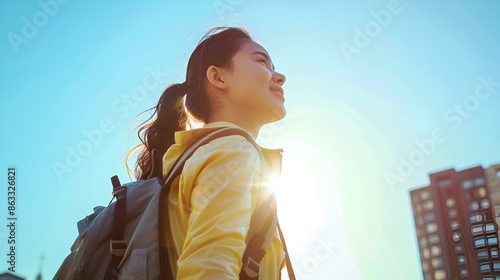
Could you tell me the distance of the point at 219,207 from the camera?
3.81ft

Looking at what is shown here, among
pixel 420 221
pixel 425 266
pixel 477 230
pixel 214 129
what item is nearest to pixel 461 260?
pixel 477 230

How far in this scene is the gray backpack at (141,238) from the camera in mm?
1211

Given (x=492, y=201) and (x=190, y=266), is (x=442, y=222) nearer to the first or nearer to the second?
(x=492, y=201)

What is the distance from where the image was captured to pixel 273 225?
4.31 ft

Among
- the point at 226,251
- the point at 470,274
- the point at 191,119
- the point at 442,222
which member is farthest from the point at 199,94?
the point at 442,222

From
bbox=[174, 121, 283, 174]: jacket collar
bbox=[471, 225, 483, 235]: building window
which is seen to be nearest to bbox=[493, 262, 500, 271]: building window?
bbox=[471, 225, 483, 235]: building window

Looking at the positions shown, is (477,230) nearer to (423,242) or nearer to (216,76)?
(423,242)

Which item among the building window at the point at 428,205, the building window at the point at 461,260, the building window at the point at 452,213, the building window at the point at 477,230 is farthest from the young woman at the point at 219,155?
the building window at the point at 428,205

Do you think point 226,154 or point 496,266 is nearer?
point 226,154

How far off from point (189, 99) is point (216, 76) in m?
0.24

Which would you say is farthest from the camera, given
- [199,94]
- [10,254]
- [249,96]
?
[10,254]

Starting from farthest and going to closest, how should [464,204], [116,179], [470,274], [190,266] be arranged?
[464,204] < [470,274] < [116,179] < [190,266]

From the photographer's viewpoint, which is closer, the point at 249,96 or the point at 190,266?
the point at 190,266

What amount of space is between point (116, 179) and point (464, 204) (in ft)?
197
